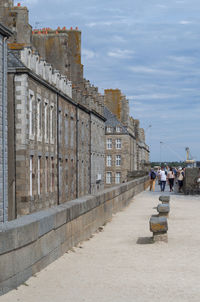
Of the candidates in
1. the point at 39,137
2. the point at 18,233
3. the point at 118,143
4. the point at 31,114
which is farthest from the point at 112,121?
the point at 18,233

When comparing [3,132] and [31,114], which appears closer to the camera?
[3,132]

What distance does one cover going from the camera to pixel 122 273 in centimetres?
830

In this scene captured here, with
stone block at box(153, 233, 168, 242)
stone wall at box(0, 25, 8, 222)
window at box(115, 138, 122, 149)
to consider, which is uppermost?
window at box(115, 138, 122, 149)

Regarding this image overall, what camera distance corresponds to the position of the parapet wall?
666 centimetres

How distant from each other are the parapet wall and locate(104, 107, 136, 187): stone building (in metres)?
74.0

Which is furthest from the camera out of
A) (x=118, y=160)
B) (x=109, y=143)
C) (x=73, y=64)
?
(x=109, y=143)

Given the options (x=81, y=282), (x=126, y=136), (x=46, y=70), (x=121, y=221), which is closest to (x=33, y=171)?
(x=46, y=70)

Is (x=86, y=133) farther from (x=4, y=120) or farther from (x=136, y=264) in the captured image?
(x=136, y=264)

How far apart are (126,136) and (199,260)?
260 feet

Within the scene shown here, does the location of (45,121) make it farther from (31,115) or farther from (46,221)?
(46,221)

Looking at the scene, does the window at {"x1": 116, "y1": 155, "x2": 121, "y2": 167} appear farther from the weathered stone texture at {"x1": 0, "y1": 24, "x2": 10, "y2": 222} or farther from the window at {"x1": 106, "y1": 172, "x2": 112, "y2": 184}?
the weathered stone texture at {"x1": 0, "y1": 24, "x2": 10, "y2": 222}

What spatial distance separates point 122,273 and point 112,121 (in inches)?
3146

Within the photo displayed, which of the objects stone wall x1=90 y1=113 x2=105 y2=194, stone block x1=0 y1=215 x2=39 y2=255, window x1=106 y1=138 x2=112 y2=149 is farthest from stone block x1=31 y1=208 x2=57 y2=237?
window x1=106 y1=138 x2=112 y2=149

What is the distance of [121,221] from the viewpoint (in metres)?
17.1
